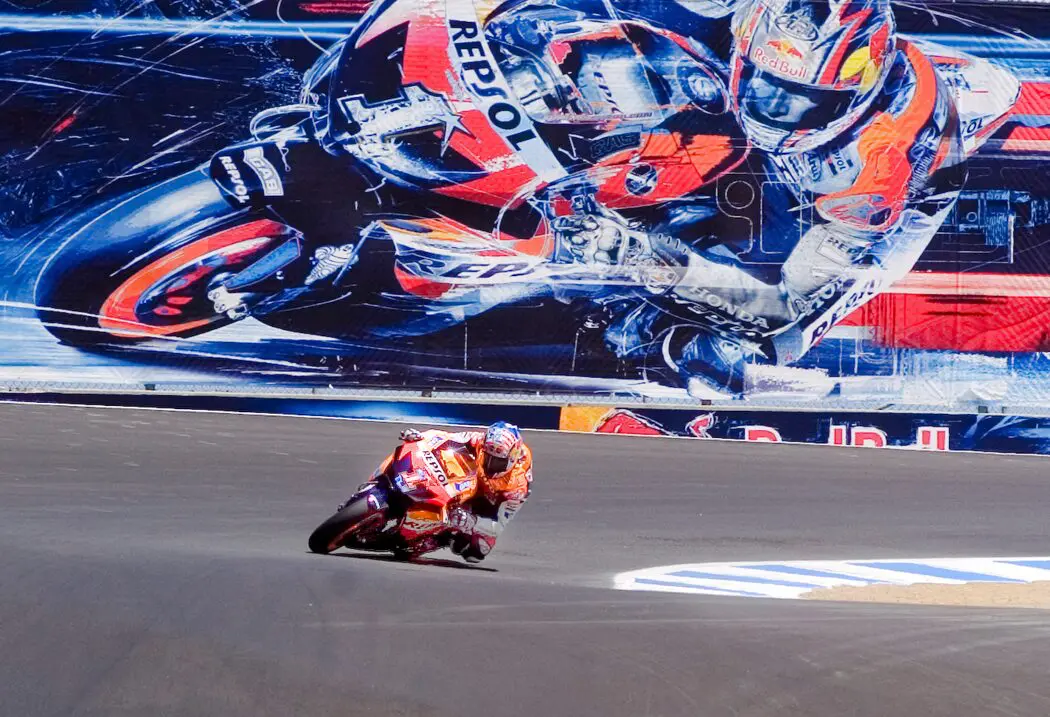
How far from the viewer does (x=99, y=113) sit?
18.5m

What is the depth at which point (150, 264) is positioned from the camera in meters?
18.5

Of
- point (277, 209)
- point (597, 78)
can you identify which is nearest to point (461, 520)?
point (277, 209)

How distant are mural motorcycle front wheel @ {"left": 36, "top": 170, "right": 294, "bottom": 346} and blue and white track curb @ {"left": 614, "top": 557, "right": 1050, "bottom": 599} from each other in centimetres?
1068

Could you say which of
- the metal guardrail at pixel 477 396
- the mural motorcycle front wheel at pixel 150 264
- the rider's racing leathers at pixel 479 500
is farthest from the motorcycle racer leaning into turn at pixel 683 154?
the rider's racing leathers at pixel 479 500

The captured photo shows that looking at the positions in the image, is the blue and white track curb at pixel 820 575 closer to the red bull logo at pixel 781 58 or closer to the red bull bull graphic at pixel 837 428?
the red bull bull graphic at pixel 837 428

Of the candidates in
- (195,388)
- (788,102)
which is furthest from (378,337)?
(788,102)

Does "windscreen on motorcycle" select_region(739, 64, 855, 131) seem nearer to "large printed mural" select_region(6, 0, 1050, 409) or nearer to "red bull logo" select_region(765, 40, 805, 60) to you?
"large printed mural" select_region(6, 0, 1050, 409)

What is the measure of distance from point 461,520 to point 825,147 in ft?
40.5

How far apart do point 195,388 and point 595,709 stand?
14783 millimetres

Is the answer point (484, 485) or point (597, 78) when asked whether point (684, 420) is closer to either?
point (597, 78)

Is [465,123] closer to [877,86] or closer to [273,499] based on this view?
[877,86]

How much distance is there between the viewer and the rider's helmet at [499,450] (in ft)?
25.7

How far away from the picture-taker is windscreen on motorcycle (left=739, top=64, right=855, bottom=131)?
18688mm

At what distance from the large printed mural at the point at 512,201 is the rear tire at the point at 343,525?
1040 centimetres
